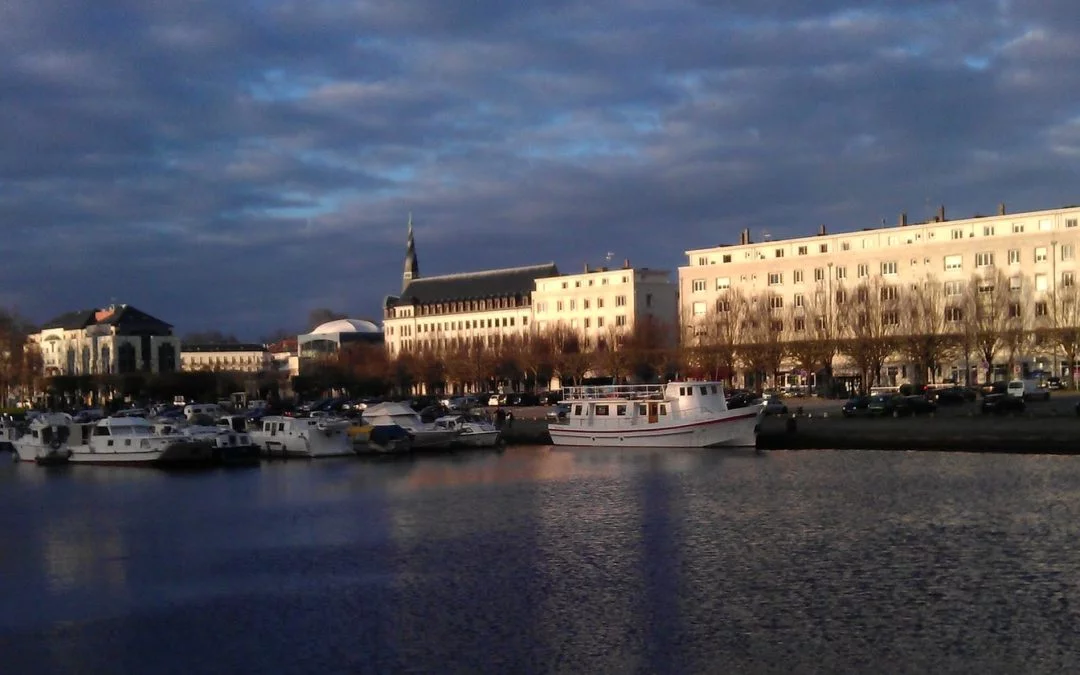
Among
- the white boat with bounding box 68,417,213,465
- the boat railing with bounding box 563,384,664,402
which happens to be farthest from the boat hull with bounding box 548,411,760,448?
the white boat with bounding box 68,417,213,465

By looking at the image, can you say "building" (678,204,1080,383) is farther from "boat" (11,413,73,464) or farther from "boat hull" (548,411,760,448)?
"boat" (11,413,73,464)

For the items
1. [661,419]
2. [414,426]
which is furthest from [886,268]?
[414,426]

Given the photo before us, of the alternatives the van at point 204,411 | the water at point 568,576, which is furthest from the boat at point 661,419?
the van at point 204,411

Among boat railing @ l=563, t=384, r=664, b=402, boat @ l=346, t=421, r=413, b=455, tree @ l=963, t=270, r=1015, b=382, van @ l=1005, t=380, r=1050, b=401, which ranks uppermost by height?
tree @ l=963, t=270, r=1015, b=382

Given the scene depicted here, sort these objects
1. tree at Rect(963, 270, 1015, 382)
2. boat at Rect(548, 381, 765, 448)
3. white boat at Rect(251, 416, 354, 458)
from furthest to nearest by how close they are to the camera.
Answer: tree at Rect(963, 270, 1015, 382), white boat at Rect(251, 416, 354, 458), boat at Rect(548, 381, 765, 448)

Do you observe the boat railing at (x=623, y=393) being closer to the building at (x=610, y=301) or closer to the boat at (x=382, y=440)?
the boat at (x=382, y=440)

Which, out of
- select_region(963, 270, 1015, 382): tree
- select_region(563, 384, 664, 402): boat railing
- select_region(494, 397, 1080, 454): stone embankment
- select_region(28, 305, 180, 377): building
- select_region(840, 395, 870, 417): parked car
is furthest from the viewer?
select_region(28, 305, 180, 377): building

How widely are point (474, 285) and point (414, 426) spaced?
10311 centimetres

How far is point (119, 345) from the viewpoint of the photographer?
18850cm

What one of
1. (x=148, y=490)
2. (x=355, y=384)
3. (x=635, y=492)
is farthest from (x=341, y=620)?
(x=355, y=384)

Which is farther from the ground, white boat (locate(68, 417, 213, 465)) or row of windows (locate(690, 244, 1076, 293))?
row of windows (locate(690, 244, 1076, 293))

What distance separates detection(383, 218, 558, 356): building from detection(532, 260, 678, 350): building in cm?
728

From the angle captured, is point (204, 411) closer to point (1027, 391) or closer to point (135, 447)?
point (135, 447)

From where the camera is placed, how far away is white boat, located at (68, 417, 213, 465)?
196ft
